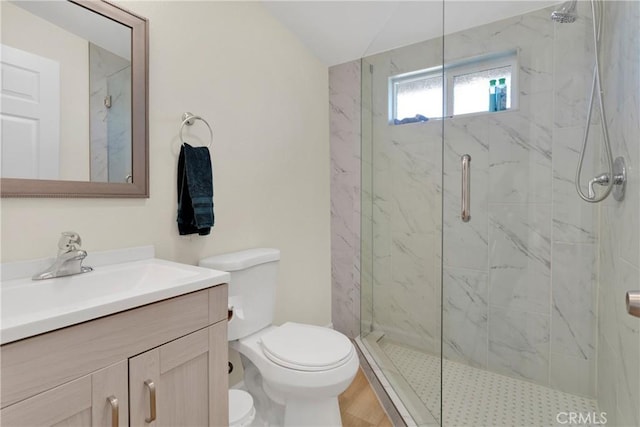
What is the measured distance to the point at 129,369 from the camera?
826 millimetres

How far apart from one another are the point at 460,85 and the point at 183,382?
2088 millimetres

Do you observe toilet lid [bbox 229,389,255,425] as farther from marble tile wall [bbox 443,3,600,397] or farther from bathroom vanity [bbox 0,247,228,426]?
marble tile wall [bbox 443,3,600,397]

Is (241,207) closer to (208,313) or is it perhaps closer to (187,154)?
(187,154)

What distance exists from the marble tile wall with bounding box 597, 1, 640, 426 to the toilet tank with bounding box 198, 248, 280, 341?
1.43 m

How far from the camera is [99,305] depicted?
0.76 metres

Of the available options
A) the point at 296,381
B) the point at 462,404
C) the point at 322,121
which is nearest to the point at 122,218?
the point at 296,381

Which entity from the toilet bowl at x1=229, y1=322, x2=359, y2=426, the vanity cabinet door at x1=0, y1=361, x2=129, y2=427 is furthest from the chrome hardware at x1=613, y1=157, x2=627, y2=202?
the vanity cabinet door at x1=0, y1=361, x2=129, y2=427

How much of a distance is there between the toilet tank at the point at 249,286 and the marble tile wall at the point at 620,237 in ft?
4.69

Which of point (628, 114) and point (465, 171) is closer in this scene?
point (628, 114)

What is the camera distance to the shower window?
192 centimetres

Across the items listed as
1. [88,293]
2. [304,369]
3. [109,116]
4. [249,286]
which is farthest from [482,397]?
[109,116]

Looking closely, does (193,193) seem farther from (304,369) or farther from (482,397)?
(482,397)

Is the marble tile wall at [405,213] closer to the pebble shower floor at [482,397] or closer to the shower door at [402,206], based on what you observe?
the shower door at [402,206]

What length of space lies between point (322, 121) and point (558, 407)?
2.16 metres
